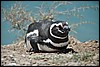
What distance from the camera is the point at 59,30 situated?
7.98 meters

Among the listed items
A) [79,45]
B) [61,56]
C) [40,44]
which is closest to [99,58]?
[61,56]

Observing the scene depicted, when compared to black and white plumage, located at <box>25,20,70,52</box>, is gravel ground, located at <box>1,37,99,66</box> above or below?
below

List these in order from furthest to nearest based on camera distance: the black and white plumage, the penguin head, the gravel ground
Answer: the black and white plumage < the penguin head < the gravel ground

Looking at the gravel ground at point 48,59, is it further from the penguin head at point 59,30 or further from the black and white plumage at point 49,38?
the penguin head at point 59,30

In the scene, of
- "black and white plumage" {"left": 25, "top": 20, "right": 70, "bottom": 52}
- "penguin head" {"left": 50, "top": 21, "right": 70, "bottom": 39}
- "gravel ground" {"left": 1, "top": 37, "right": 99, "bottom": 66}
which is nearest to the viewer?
"gravel ground" {"left": 1, "top": 37, "right": 99, "bottom": 66}

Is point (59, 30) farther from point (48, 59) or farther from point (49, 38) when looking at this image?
point (48, 59)

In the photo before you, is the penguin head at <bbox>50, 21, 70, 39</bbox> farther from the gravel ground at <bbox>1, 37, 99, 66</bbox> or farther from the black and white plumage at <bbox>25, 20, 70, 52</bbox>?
the gravel ground at <bbox>1, 37, 99, 66</bbox>

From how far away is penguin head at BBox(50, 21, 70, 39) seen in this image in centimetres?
786

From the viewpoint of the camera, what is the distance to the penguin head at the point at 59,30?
7.86 m

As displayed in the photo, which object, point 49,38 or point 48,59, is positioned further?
point 49,38

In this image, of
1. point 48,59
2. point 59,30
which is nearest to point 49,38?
point 59,30

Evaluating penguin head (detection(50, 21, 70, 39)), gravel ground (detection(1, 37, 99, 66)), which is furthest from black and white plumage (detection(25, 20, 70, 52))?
gravel ground (detection(1, 37, 99, 66))

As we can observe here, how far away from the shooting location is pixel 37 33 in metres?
8.15

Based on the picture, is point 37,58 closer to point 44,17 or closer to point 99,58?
point 99,58
